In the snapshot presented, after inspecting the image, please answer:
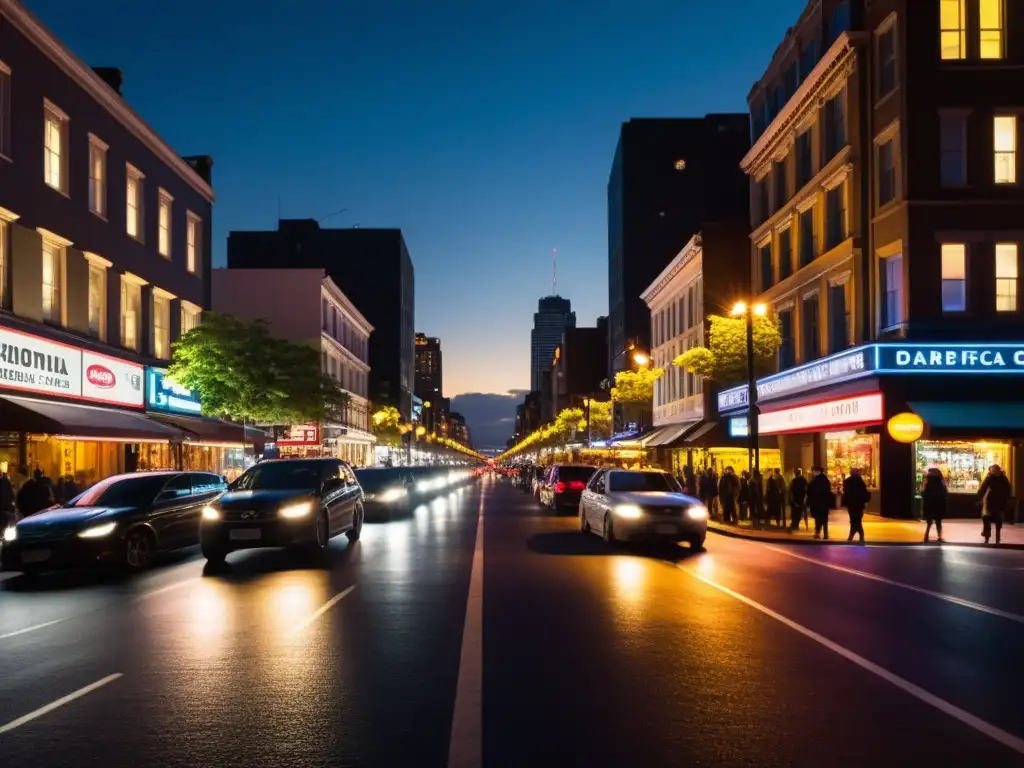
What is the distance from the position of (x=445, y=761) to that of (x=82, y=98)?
102 feet

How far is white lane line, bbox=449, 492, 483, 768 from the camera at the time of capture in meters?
6.30

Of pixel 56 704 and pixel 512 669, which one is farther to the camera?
pixel 512 669

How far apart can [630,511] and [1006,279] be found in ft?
56.2

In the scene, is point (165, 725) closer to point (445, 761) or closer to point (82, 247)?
point (445, 761)

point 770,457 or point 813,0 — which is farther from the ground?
point 813,0

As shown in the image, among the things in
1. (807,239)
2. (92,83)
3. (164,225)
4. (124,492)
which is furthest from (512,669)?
(164,225)

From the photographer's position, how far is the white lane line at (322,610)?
1121 centimetres

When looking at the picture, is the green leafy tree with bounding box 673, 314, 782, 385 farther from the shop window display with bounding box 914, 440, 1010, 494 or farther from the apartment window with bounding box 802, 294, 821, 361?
the shop window display with bounding box 914, 440, 1010, 494

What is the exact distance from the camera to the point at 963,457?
103 ft

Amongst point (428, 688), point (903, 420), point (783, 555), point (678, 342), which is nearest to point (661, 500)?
point (783, 555)

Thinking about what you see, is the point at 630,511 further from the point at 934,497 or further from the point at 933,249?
the point at 933,249

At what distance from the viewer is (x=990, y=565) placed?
19.3m

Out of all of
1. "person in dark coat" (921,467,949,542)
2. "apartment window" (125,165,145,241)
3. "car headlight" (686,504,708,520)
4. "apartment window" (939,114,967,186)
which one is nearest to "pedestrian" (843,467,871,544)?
"person in dark coat" (921,467,949,542)

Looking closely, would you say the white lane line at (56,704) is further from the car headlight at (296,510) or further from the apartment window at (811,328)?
the apartment window at (811,328)
